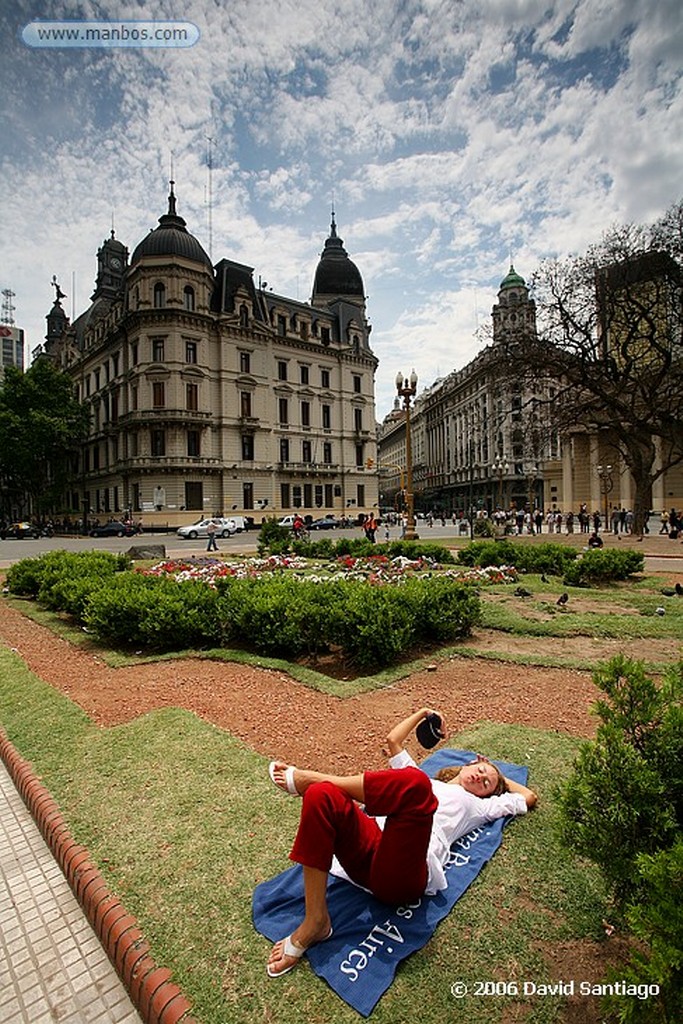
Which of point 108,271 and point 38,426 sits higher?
point 108,271

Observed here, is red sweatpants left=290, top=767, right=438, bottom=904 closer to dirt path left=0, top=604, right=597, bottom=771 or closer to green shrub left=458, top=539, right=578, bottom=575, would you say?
dirt path left=0, top=604, right=597, bottom=771

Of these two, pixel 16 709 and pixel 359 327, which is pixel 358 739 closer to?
pixel 16 709

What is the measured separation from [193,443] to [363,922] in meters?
47.6

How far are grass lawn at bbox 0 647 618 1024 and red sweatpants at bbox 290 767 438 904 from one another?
1.00ft

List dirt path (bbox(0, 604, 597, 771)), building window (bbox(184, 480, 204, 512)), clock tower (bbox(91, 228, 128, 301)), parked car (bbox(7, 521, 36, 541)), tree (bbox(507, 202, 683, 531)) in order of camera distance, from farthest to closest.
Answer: clock tower (bbox(91, 228, 128, 301)), building window (bbox(184, 480, 204, 512)), parked car (bbox(7, 521, 36, 541)), tree (bbox(507, 202, 683, 531)), dirt path (bbox(0, 604, 597, 771))

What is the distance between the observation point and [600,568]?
41.5 feet

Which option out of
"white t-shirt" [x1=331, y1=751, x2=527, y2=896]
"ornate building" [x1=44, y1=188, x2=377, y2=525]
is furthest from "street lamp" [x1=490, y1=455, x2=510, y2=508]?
"white t-shirt" [x1=331, y1=751, x2=527, y2=896]

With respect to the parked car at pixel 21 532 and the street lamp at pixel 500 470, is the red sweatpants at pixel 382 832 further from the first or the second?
the parked car at pixel 21 532

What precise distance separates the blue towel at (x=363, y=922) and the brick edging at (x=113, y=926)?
0.48 metres

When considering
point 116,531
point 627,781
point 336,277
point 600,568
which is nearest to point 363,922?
point 627,781

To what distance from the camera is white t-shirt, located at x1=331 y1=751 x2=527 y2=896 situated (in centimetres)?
273

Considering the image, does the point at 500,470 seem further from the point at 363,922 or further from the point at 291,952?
the point at 291,952

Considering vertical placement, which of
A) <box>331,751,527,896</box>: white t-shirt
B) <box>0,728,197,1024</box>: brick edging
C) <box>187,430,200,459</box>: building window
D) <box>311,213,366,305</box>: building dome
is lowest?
<box>0,728,197,1024</box>: brick edging

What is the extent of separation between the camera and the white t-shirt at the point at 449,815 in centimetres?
273
